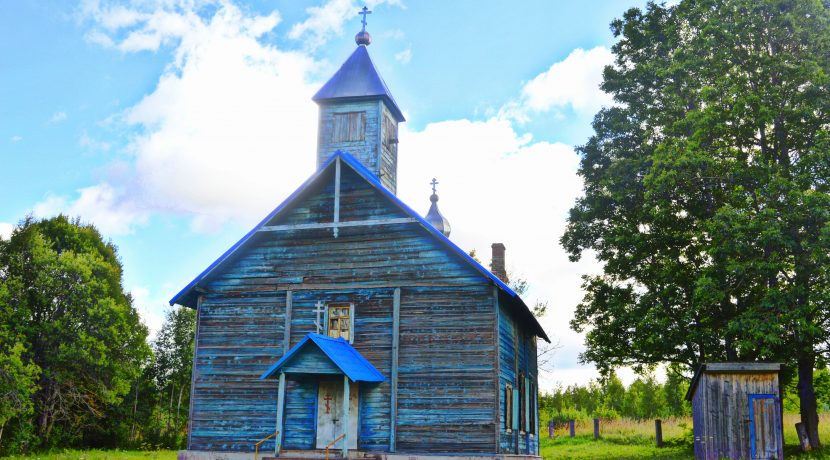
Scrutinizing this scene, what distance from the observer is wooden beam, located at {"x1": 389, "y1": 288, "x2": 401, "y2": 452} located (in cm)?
1838

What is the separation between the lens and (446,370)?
18594mm

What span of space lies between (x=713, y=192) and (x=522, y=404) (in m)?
9.57

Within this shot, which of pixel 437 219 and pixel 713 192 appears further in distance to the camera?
pixel 437 219

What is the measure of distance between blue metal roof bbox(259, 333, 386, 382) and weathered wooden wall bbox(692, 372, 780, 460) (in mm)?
8718

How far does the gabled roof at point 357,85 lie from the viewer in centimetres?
2372

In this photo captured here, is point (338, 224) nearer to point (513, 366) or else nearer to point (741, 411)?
point (513, 366)

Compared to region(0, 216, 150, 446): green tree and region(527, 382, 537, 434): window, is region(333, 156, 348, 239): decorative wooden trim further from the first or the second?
region(0, 216, 150, 446): green tree

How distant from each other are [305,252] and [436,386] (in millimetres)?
5026

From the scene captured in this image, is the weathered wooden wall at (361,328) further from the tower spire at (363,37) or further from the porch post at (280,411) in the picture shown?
the tower spire at (363,37)

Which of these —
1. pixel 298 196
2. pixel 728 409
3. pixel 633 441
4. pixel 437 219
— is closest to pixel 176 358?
pixel 437 219

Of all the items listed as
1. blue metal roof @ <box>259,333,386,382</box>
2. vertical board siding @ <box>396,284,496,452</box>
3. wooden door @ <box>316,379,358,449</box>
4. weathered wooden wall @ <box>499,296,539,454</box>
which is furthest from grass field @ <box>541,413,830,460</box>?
blue metal roof @ <box>259,333,386,382</box>

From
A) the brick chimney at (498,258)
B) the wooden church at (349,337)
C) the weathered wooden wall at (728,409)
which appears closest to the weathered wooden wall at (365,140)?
the wooden church at (349,337)

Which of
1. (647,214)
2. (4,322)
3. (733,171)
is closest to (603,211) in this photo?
(647,214)

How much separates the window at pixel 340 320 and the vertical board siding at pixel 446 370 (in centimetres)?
139
